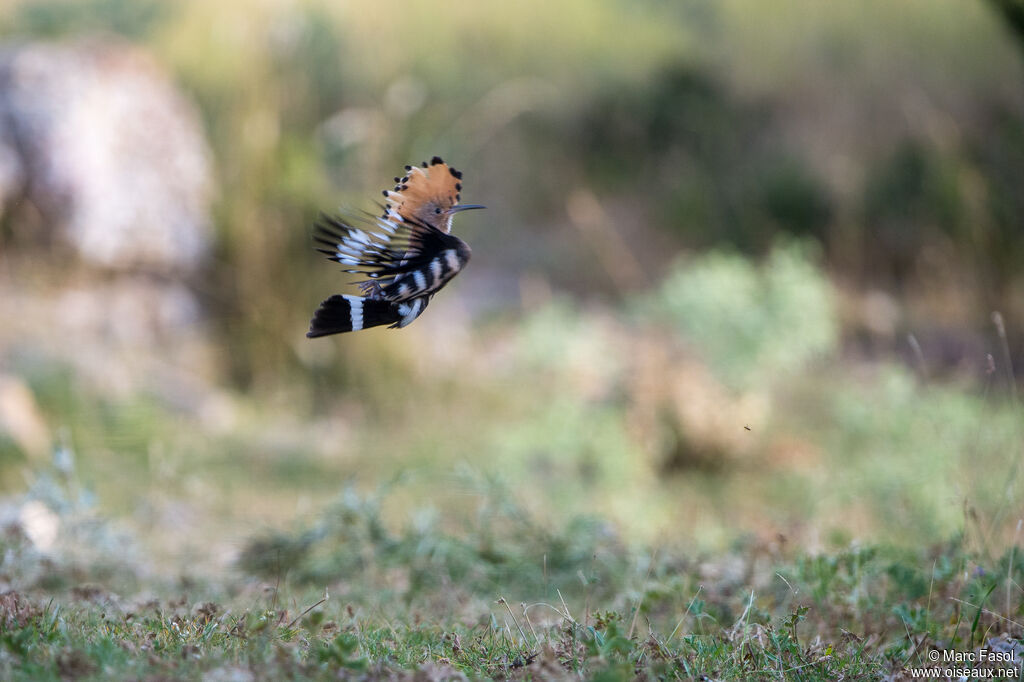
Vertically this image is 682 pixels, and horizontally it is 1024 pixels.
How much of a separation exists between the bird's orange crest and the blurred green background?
4.33 feet

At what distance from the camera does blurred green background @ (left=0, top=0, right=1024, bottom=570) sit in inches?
175

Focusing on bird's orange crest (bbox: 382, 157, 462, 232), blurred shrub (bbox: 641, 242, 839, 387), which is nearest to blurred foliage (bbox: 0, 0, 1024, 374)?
blurred shrub (bbox: 641, 242, 839, 387)

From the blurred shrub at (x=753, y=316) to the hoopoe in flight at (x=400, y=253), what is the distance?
2.92 metres

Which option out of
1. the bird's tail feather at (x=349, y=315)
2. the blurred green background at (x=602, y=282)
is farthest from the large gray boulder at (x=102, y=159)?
the bird's tail feather at (x=349, y=315)

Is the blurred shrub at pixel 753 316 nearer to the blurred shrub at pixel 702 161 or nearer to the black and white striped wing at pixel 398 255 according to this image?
the black and white striped wing at pixel 398 255

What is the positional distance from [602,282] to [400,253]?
6.82 metres

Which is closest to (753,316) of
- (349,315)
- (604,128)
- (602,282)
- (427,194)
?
(427,194)

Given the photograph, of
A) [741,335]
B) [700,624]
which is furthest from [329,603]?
[741,335]

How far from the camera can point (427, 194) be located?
195cm

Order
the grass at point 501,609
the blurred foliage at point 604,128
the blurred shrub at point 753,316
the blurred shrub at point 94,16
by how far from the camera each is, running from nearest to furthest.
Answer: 1. the grass at point 501,609
2. the blurred shrub at point 753,316
3. the blurred foliage at point 604,128
4. the blurred shrub at point 94,16

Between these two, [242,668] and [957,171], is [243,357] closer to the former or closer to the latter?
[242,668]

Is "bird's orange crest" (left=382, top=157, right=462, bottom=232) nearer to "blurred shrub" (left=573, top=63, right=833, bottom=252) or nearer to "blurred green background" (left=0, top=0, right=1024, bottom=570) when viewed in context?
"blurred green background" (left=0, top=0, right=1024, bottom=570)

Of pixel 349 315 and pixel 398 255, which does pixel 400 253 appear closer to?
pixel 398 255

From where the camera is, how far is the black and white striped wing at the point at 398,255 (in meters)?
1.81
